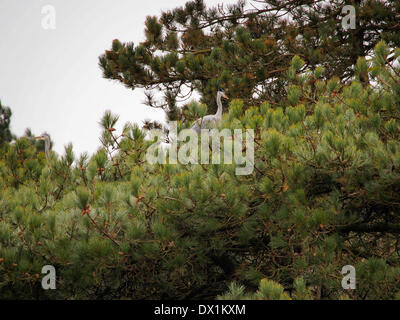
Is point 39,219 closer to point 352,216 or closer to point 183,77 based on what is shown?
point 352,216

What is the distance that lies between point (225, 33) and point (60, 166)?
5.90m

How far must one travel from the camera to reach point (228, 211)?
4.09 metres

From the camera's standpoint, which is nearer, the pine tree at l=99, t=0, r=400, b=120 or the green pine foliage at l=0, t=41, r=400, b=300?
the green pine foliage at l=0, t=41, r=400, b=300

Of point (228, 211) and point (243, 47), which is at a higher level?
point (243, 47)

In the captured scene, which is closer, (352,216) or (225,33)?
(352,216)

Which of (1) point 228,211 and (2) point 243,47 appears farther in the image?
(2) point 243,47

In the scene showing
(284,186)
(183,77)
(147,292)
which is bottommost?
(147,292)

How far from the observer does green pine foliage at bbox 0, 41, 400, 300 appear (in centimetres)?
389

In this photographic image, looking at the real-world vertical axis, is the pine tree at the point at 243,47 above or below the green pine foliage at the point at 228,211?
above

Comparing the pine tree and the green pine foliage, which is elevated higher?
the pine tree

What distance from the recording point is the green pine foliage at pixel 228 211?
389 centimetres

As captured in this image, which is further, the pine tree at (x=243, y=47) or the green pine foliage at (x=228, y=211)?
the pine tree at (x=243, y=47)
